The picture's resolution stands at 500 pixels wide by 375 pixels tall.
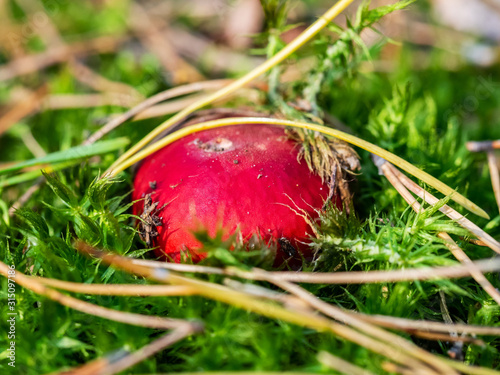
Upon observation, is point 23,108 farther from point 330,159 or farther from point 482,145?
point 482,145

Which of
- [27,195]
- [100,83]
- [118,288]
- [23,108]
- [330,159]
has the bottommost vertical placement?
[118,288]

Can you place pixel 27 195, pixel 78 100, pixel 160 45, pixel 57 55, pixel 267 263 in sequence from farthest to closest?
pixel 160 45 < pixel 57 55 < pixel 78 100 < pixel 27 195 < pixel 267 263

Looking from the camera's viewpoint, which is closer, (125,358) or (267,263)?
(125,358)

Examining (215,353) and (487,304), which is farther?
(487,304)

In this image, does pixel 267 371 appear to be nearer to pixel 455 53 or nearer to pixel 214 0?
pixel 455 53

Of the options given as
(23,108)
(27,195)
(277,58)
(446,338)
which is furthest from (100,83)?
(446,338)

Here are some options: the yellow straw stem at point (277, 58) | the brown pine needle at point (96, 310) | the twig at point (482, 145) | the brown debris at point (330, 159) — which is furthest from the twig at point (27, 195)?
the twig at point (482, 145)

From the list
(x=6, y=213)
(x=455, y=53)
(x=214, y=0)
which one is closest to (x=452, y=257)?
(x=6, y=213)

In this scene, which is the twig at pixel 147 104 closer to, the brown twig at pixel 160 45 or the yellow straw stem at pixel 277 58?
the yellow straw stem at pixel 277 58

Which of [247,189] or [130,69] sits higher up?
[130,69]
